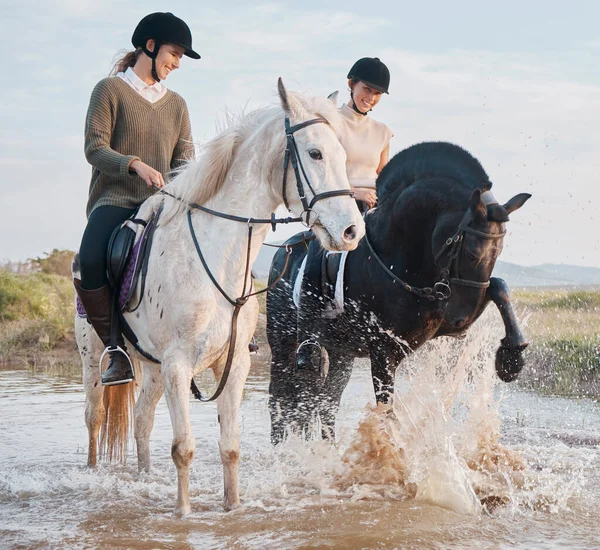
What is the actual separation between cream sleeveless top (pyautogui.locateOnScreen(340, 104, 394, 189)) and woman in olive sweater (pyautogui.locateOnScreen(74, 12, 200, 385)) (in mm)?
1306

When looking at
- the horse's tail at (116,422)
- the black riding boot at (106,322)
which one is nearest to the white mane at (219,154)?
the black riding boot at (106,322)

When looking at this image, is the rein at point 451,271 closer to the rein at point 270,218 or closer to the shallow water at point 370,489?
the shallow water at point 370,489

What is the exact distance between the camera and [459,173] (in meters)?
5.59

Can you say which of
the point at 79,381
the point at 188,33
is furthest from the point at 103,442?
the point at 79,381

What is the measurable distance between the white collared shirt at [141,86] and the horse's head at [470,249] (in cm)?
211

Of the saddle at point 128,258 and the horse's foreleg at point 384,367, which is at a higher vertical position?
the saddle at point 128,258

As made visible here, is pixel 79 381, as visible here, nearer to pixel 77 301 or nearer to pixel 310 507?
pixel 77 301

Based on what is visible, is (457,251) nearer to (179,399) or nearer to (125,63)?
(179,399)

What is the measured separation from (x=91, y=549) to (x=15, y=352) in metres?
10.2

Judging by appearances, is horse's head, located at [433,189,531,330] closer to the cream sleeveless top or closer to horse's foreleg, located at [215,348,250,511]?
the cream sleeveless top

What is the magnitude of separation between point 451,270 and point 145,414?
2.42m

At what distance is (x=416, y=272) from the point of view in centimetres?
563

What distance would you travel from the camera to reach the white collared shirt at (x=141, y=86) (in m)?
5.58

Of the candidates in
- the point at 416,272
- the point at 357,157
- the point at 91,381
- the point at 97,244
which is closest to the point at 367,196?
the point at 357,157
